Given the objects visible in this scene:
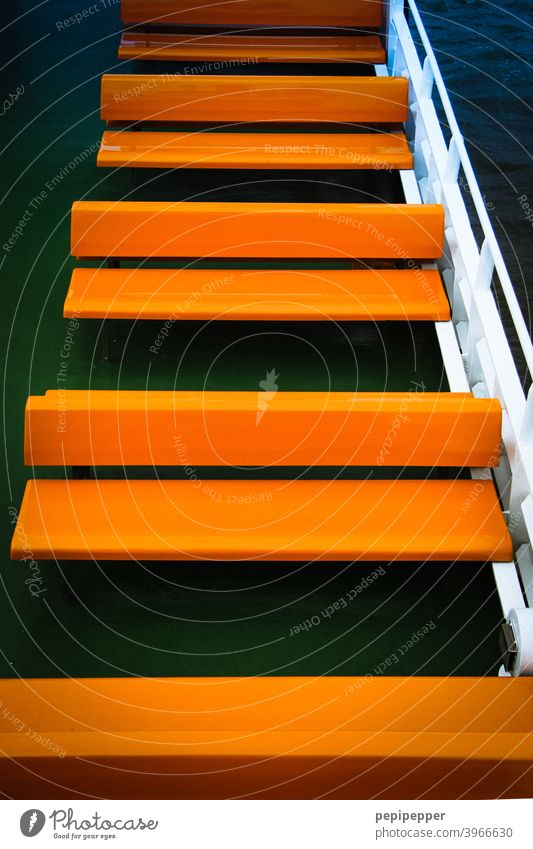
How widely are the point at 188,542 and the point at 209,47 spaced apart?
3.81 m

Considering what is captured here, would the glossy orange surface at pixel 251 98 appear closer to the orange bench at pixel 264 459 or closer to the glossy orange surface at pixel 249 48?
the glossy orange surface at pixel 249 48

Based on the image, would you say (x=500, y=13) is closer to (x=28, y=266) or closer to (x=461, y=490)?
(x=28, y=266)

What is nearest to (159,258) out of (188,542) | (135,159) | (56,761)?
(135,159)

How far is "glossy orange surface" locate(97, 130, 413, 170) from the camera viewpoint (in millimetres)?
5176

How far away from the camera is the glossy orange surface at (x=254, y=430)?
3.67 m

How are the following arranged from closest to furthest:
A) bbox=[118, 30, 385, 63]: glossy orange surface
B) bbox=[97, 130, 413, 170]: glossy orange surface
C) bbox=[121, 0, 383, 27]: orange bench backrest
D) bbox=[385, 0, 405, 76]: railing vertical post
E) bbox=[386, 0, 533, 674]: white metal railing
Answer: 1. bbox=[386, 0, 533, 674]: white metal railing
2. bbox=[97, 130, 413, 170]: glossy orange surface
3. bbox=[385, 0, 405, 76]: railing vertical post
4. bbox=[118, 30, 385, 63]: glossy orange surface
5. bbox=[121, 0, 383, 27]: orange bench backrest

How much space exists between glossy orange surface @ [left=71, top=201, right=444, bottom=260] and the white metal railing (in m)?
0.20

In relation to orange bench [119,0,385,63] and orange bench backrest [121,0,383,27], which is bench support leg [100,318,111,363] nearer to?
orange bench [119,0,385,63]

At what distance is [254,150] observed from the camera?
210 inches

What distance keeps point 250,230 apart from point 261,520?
1586 mm

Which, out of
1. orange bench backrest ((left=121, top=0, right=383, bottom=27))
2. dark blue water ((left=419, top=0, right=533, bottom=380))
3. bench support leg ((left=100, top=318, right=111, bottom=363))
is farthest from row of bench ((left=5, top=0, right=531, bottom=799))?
orange bench backrest ((left=121, top=0, right=383, bottom=27))

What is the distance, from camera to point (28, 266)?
5090 mm

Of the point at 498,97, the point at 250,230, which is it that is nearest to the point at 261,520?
the point at 250,230

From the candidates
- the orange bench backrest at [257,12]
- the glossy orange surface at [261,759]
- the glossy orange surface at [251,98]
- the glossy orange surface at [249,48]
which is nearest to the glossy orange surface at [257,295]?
the glossy orange surface at [251,98]
